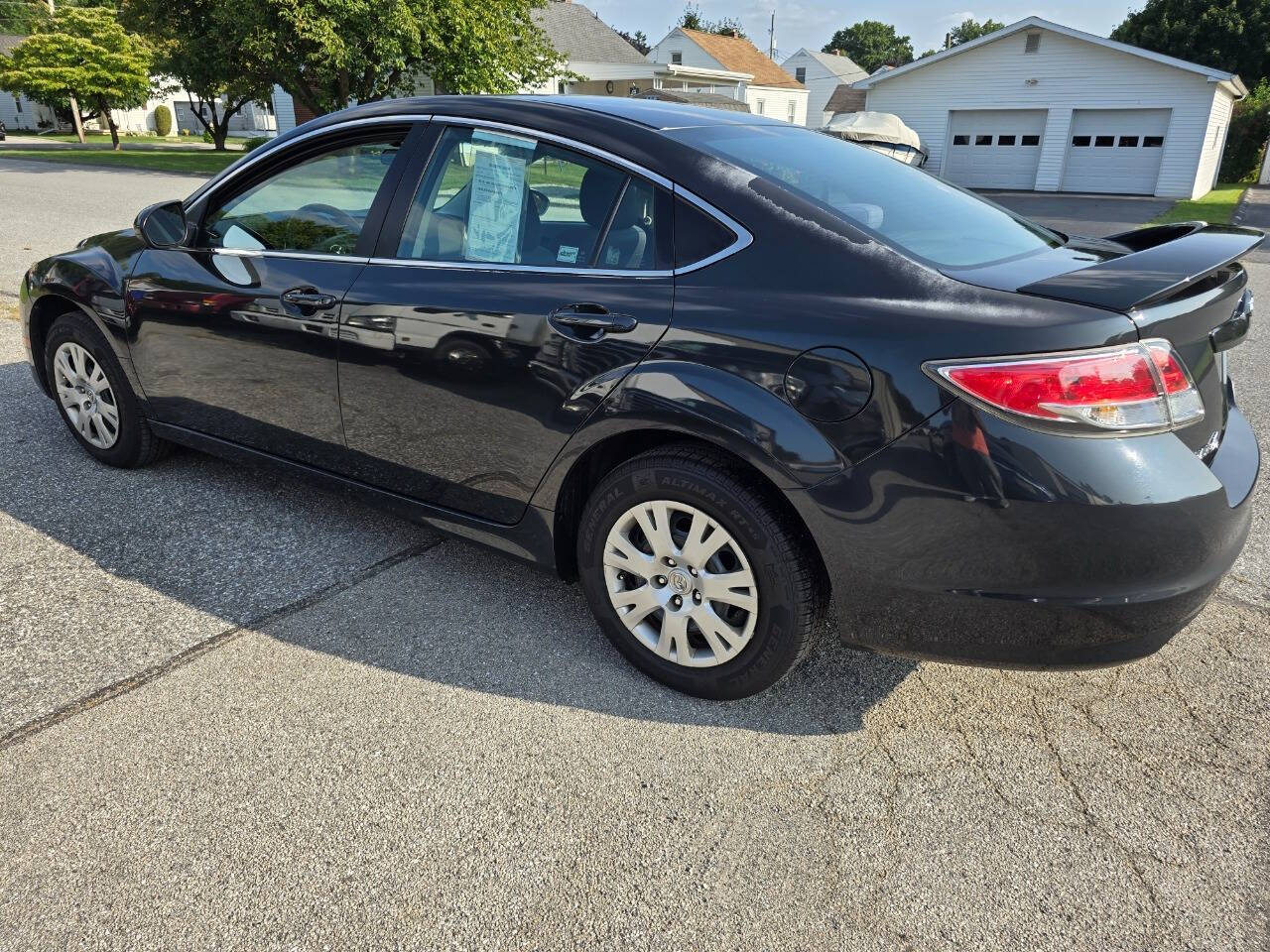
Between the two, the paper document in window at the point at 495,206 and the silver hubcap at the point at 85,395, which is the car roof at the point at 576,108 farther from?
the silver hubcap at the point at 85,395

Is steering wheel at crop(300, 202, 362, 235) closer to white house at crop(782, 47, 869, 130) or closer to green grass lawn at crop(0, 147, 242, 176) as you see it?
green grass lawn at crop(0, 147, 242, 176)

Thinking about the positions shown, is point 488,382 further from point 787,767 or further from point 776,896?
point 776,896

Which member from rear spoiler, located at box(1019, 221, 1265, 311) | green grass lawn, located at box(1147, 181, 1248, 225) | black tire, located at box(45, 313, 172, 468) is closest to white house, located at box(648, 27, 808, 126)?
green grass lawn, located at box(1147, 181, 1248, 225)

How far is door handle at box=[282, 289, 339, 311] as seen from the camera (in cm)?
314

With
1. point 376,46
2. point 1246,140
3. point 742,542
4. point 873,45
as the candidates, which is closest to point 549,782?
point 742,542

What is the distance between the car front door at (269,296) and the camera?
3199 millimetres

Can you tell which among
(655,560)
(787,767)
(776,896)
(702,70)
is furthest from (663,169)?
(702,70)

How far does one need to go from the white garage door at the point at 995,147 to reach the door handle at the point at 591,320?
30327 millimetres

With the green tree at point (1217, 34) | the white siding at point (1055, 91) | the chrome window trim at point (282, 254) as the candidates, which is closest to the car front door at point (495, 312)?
the chrome window trim at point (282, 254)

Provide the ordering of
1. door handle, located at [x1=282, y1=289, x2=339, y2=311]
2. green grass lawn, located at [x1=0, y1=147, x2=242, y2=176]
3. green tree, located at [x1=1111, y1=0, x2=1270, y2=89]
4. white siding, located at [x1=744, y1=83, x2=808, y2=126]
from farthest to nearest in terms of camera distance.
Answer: white siding, located at [x1=744, y1=83, x2=808, y2=126]
green tree, located at [x1=1111, y1=0, x2=1270, y2=89]
green grass lawn, located at [x1=0, y1=147, x2=242, y2=176]
door handle, located at [x1=282, y1=289, x2=339, y2=311]

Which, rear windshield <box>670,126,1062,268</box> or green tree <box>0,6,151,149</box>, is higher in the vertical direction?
green tree <box>0,6,151,149</box>

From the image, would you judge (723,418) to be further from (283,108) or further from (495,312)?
(283,108)

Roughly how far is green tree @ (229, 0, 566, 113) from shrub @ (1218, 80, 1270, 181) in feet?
83.5

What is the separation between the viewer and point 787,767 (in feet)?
8.09
